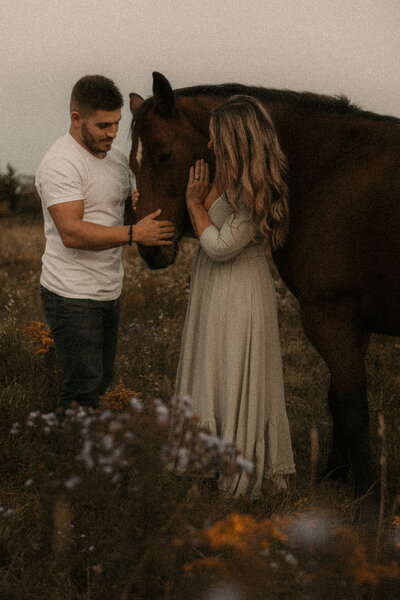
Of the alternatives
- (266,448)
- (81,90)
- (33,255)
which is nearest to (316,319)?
(266,448)

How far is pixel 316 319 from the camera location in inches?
123

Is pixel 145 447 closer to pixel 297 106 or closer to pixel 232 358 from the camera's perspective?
pixel 232 358

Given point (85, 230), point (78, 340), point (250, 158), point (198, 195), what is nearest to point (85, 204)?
point (85, 230)

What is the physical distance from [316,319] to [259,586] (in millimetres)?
1541

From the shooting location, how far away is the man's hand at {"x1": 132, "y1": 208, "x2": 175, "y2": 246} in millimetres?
3020

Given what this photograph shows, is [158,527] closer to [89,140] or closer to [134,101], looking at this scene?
[89,140]

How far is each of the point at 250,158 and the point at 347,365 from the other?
49.4 inches

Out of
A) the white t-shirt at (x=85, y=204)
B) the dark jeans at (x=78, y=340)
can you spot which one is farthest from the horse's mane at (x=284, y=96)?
the dark jeans at (x=78, y=340)

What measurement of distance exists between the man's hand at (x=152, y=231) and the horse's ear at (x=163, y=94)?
1.91ft

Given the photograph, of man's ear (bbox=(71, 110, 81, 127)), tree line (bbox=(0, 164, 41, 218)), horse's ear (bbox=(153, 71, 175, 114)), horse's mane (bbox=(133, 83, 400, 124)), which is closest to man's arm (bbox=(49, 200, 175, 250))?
man's ear (bbox=(71, 110, 81, 127))

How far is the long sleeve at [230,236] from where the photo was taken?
292 centimetres

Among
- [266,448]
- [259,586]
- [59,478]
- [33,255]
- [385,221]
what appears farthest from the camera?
[33,255]

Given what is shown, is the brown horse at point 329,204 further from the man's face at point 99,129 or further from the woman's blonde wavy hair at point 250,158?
the woman's blonde wavy hair at point 250,158

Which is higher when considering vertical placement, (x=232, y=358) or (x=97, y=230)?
(x=97, y=230)
